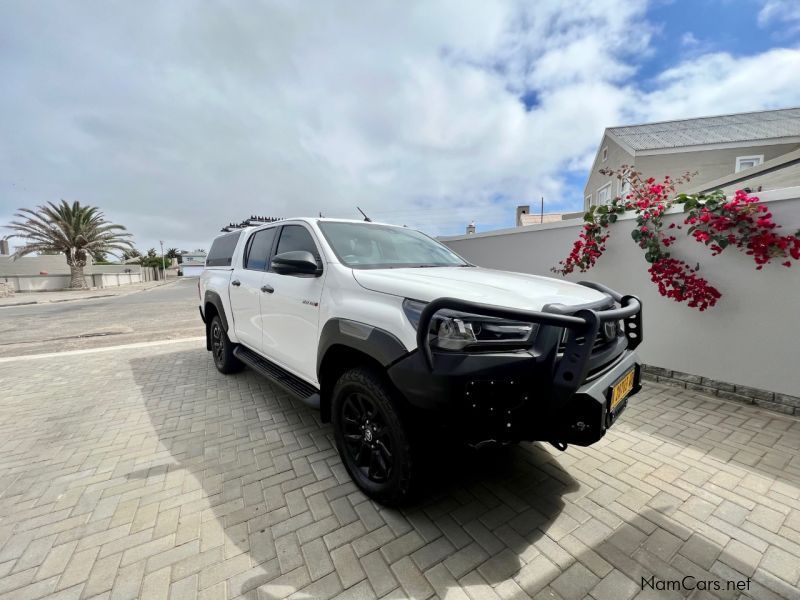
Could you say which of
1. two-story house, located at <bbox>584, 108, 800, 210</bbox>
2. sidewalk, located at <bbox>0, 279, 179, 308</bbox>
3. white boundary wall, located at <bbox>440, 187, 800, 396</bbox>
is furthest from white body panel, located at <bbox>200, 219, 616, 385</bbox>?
sidewalk, located at <bbox>0, 279, 179, 308</bbox>

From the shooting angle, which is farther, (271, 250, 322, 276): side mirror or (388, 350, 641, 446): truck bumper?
(271, 250, 322, 276): side mirror

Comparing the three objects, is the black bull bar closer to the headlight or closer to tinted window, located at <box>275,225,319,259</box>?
the headlight

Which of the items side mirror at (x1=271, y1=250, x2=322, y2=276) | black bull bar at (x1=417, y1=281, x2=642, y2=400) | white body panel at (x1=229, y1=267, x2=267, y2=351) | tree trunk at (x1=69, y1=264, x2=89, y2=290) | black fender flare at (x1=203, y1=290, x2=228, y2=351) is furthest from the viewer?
tree trunk at (x1=69, y1=264, x2=89, y2=290)

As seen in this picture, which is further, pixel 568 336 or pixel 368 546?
pixel 368 546

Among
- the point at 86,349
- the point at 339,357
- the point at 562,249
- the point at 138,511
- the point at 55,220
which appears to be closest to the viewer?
the point at 138,511

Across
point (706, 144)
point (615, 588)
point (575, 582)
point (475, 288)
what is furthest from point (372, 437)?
point (706, 144)

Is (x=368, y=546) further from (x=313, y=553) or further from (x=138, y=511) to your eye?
(x=138, y=511)

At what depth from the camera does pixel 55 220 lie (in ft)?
82.1

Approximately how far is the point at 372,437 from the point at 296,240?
183cm

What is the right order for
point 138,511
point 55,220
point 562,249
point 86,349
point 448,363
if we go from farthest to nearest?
point 55,220, point 86,349, point 562,249, point 138,511, point 448,363

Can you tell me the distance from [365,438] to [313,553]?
0.63 meters

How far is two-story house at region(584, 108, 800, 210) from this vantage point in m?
14.5

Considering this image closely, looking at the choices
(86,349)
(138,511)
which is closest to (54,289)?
(86,349)

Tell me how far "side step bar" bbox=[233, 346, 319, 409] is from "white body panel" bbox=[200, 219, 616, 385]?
78mm
